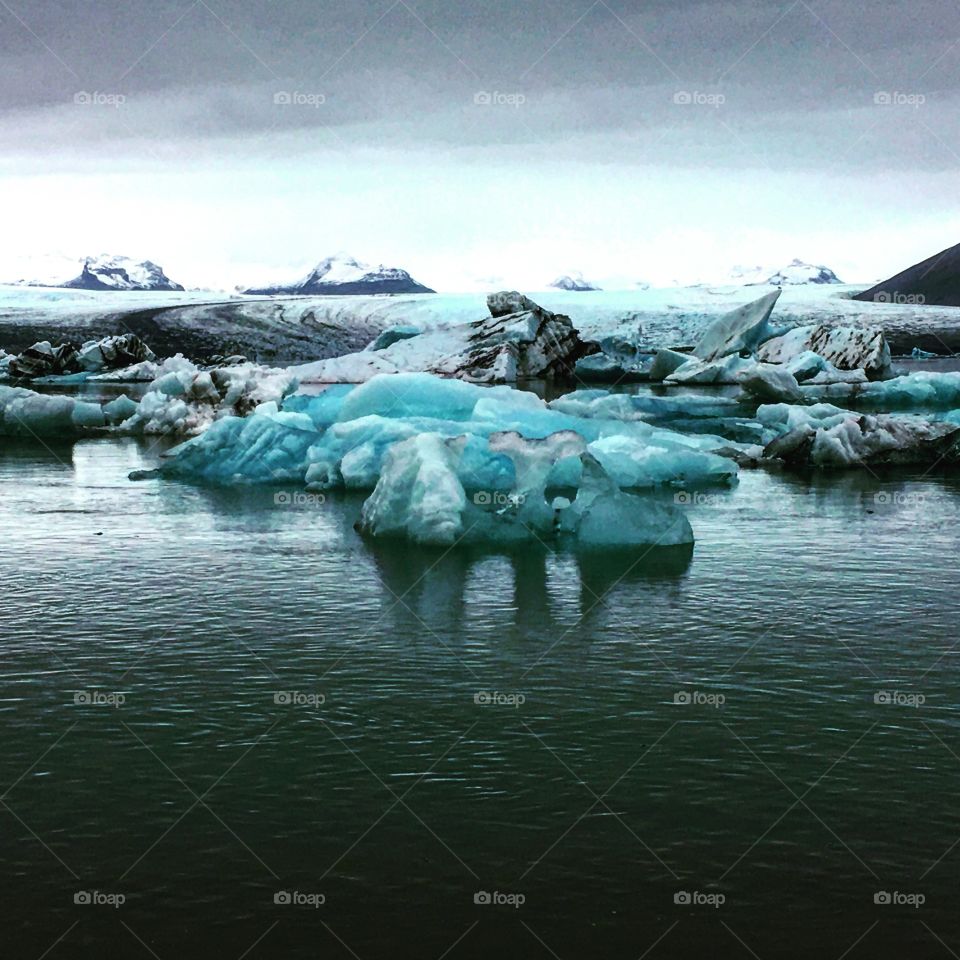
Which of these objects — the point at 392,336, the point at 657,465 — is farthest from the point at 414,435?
the point at 392,336

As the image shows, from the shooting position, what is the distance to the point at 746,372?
2558 cm

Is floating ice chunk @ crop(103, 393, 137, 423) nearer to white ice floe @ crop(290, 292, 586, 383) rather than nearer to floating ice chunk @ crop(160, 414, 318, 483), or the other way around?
floating ice chunk @ crop(160, 414, 318, 483)

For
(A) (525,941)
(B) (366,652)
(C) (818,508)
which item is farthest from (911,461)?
(A) (525,941)

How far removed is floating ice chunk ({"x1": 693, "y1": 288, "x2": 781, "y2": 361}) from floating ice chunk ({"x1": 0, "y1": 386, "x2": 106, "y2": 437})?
21035mm

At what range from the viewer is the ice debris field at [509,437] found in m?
10.6

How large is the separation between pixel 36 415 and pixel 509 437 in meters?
11.7

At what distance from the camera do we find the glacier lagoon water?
4309 mm

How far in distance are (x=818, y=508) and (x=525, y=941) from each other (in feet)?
29.5

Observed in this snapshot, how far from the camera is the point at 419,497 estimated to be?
419 inches

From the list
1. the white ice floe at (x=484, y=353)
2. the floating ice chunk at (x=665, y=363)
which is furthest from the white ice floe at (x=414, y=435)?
the floating ice chunk at (x=665, y=363)

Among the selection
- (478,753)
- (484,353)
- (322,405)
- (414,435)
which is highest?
(484,353)

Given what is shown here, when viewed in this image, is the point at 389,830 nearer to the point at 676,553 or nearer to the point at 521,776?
the point at 521,776

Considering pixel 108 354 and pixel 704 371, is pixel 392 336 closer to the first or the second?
pixel 108 354

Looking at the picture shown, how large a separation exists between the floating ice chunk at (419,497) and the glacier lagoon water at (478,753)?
0.42 meters
